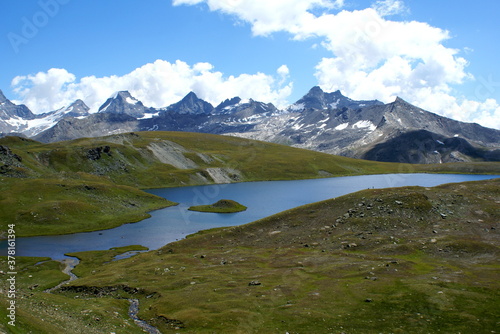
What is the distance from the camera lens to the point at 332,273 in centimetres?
5019

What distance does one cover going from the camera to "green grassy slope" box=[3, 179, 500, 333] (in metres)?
35.4

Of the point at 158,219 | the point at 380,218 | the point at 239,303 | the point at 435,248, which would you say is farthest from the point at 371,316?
the point at 158,219

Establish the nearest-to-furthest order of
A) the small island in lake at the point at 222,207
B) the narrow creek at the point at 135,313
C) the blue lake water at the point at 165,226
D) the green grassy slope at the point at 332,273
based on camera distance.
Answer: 1. the green grassy slope at the point at 332,273
2. the narrow creek at the point at 135,313
3. the blue lake water at the point at 165,226
4. the small island in lake at the point at 222,207

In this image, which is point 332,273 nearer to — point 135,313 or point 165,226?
point 135,313

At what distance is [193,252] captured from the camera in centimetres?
7388

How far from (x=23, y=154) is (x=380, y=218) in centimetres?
18141

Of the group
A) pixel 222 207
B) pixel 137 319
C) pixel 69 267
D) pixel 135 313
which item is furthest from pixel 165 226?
pixel 137 319

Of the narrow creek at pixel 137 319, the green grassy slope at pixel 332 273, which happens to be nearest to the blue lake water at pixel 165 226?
the green grassy slope at pixel 332 273

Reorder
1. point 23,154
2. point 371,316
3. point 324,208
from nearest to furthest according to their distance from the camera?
1. point 371,316
2. point 324,208
3. point 23,154

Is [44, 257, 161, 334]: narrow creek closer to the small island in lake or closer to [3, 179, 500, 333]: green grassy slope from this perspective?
[3, 179, 500, 333]: green grassy slope

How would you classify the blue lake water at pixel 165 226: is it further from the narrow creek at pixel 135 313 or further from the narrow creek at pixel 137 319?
the narrow creek at pixel 137 319

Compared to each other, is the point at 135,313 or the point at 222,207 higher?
the point at 222,207

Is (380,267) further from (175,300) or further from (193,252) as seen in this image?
(193,252)

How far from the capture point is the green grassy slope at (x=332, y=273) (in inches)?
1393
